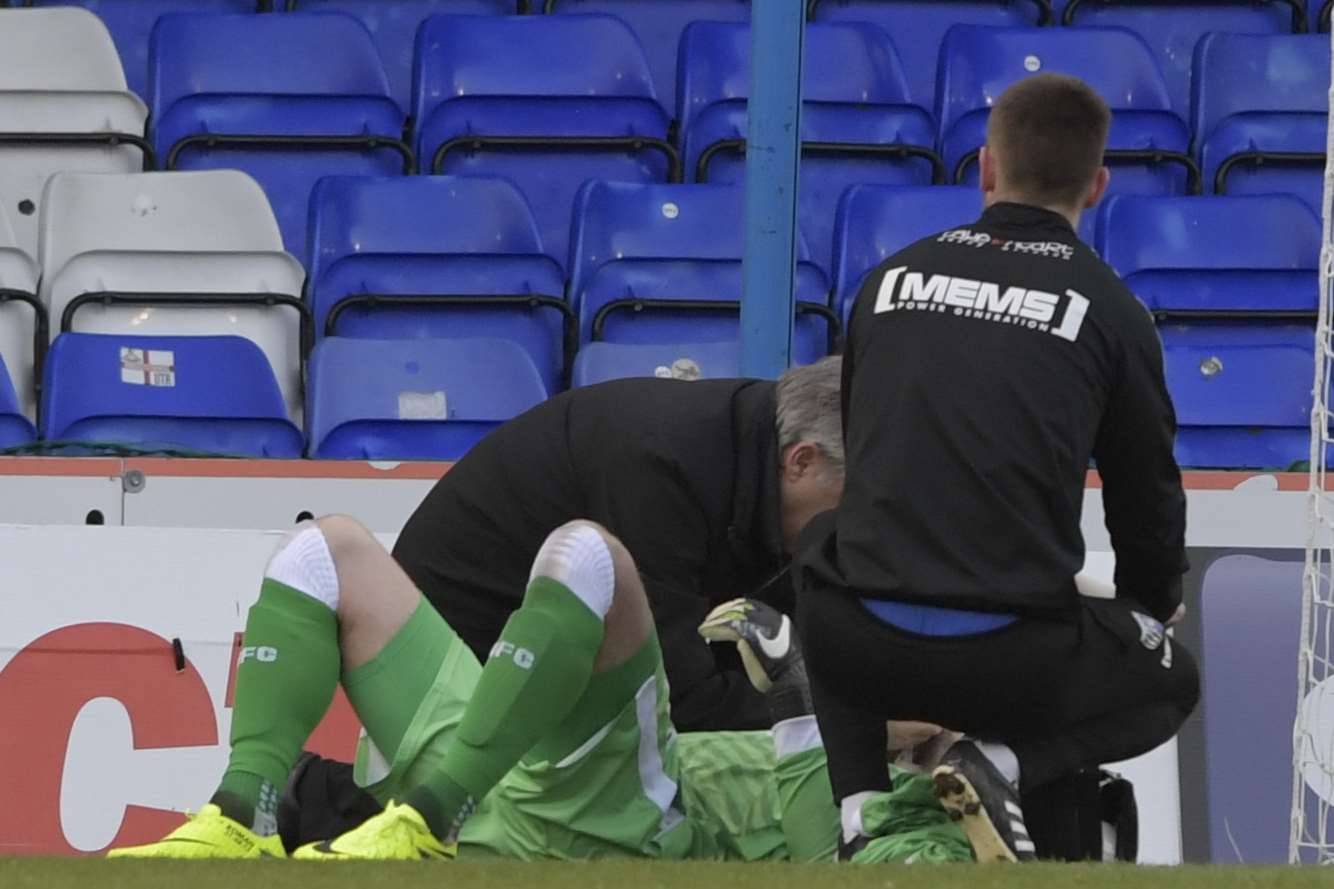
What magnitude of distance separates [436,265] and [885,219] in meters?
1.28

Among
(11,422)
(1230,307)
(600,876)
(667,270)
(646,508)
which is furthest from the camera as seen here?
(1230,307)

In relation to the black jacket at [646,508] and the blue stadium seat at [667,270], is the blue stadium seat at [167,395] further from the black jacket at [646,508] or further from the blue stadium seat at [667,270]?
the black jacket at [646,508]

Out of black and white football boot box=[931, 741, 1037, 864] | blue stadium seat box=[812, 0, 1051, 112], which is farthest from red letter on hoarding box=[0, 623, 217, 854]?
blue stadium seat box=[812, 0, 1051, 112]

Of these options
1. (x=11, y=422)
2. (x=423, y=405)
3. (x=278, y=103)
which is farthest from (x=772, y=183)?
(x=278, y=103)

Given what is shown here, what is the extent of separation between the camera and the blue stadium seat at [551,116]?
235 inches

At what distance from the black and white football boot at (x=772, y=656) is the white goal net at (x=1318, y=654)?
3.86 ft

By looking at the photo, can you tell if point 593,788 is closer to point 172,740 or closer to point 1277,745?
point 172,740

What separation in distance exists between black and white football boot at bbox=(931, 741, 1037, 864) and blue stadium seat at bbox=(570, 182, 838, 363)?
113 inches

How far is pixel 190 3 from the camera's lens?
255 inches

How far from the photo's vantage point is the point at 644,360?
5.08m

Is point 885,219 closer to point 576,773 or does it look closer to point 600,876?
point 576,773

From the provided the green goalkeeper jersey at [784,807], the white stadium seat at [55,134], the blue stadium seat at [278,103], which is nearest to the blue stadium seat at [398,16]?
the blue stadium seat at [278,103]

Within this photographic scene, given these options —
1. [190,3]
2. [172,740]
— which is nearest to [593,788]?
[172,740]

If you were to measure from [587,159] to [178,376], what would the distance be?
1553mm
